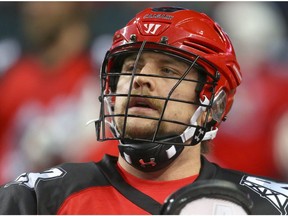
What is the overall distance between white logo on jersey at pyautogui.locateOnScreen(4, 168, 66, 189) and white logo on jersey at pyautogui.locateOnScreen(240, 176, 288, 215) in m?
0.52

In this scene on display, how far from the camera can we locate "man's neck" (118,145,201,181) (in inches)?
80.4

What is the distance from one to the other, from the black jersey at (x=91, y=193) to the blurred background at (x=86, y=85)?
790 millimetres

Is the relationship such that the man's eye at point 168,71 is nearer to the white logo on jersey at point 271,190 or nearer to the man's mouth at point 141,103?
the man's mouth at point 141,103

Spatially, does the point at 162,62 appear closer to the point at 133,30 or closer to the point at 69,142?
the point at 133,30

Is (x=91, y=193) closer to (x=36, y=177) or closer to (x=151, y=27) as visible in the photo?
(x=36, y=177)

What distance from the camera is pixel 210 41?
81.6 inches

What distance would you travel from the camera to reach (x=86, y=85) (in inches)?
125

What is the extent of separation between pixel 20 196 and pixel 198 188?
65cm

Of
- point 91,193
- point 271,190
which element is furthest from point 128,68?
point 271,190

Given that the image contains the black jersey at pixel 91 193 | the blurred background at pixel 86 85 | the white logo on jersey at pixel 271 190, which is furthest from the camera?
the blurred background at pixel 86 85

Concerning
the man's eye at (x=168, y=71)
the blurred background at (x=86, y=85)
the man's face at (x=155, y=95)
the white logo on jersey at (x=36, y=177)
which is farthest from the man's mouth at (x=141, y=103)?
the blurred background at (x=86, y=85)

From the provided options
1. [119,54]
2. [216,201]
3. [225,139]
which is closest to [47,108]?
[225,139]

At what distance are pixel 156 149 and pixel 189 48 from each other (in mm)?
297

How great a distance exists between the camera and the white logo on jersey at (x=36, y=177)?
198cm
